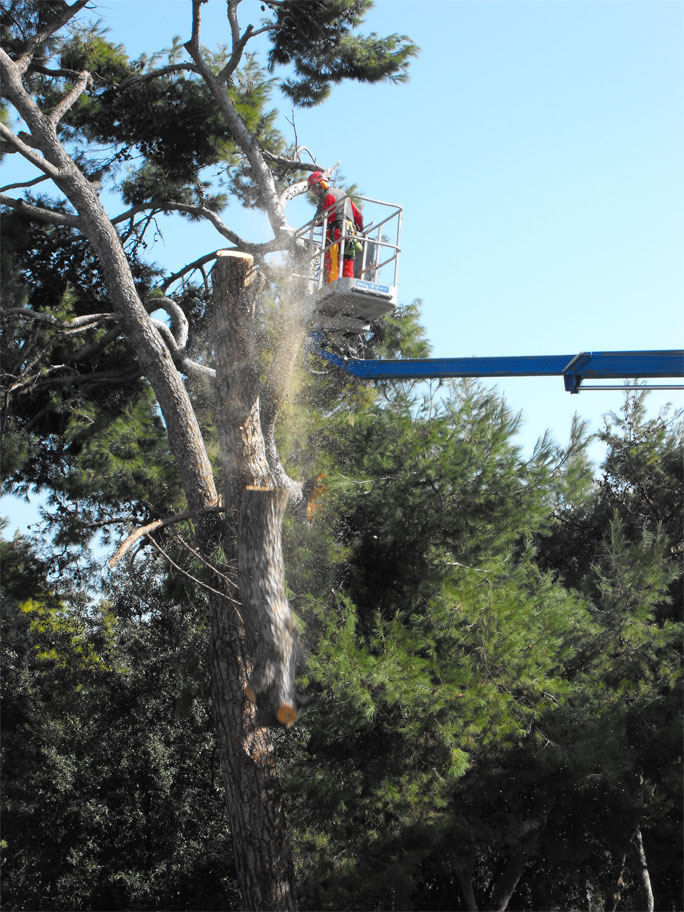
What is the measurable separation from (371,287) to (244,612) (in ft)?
11.4

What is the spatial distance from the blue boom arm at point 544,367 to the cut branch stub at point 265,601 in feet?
10.3

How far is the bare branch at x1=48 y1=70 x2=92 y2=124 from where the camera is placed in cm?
1020

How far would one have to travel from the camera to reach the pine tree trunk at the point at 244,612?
788 cm

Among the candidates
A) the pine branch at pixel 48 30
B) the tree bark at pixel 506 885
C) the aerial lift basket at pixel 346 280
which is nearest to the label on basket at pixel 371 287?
the aerial lift basket at pixel 346 280

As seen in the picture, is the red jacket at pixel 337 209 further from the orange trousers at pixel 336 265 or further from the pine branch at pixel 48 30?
the pine branch at pixel 48 30

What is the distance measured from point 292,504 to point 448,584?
2004 mm

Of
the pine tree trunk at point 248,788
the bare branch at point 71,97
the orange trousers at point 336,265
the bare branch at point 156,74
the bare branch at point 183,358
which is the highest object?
the bare branch at point 156,74

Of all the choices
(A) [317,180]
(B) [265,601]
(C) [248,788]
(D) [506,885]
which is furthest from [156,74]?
(D) [506,885]

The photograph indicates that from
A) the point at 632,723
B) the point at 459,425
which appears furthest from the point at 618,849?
the point at 459,425

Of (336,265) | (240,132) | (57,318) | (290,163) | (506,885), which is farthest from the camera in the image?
(290,163)

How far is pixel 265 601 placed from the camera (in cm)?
783

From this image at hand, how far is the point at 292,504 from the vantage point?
33.7 feet

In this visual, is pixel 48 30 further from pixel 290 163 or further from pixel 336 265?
pixel 336 265

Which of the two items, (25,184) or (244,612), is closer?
(244,612)
